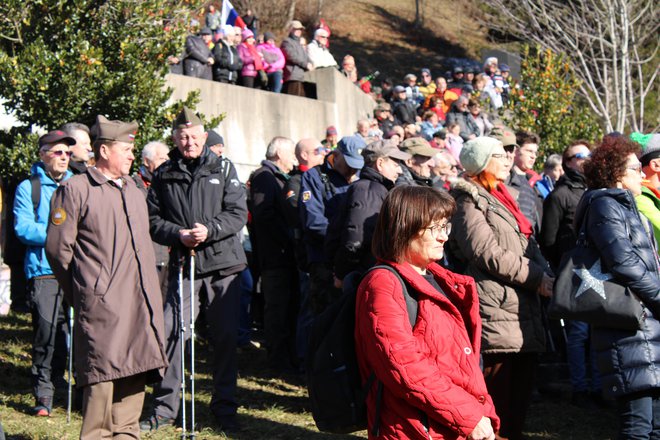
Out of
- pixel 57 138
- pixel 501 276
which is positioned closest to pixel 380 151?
pixel 501 276

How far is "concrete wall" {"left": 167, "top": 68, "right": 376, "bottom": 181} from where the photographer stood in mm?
15805

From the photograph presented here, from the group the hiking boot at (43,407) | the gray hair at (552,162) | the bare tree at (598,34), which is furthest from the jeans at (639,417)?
the bare tree at (598,34)

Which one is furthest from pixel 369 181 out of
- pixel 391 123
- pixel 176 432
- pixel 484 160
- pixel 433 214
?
pixel 391 123

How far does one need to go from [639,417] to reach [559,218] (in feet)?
10.2

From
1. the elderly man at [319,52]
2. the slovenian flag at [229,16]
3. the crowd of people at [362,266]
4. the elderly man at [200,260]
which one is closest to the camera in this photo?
the crowd of people at [362,266]

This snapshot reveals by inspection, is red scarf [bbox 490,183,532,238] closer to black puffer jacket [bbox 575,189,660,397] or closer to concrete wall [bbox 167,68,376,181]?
black puffer jacket [bbox 575,189,660,397]

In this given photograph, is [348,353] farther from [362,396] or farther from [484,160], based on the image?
[484,160]

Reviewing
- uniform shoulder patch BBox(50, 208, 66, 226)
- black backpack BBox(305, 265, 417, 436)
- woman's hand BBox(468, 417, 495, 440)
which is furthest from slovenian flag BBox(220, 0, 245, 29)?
woman's hand BBox(468, 417, 495, 440)

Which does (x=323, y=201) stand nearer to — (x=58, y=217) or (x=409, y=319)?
(x=58, y=217)

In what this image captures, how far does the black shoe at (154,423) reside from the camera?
6930 millimetres

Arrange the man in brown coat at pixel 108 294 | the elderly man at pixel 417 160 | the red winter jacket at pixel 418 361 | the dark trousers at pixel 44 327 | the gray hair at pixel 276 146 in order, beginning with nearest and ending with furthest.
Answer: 1. the red winter jacket at pixel 418 361
2. the man in brown coat at pixel 108 294
3. the dark trousers at pixel 44 327
4. the elderly man at pixel 417 160
5. the gray hair at pixel 276 146

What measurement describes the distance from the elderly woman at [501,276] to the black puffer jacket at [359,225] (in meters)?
0.68

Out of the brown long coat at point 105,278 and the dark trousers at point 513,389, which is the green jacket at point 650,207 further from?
the brown long coat at point 105,278

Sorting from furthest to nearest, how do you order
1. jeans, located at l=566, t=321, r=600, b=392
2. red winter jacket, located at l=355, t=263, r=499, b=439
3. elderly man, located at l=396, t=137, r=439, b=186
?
jeans, located at l=566, t=321, r=600, b=392 < elderly man, located at l=396, t=137, r=439, b=186 < red winter jacket, located at l=355, t=263, r=499, b=439
